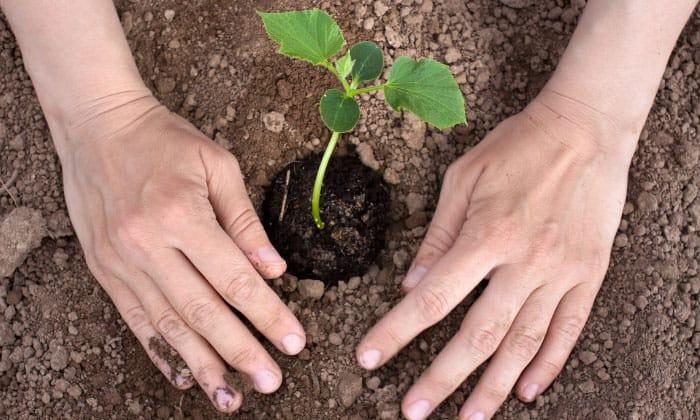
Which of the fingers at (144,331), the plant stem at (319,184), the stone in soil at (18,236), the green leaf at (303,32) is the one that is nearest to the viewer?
the green leaf at (303,32)

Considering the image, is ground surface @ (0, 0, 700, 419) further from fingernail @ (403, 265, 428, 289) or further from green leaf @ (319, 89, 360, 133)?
green leaf @ (319, 89, 360, 133)

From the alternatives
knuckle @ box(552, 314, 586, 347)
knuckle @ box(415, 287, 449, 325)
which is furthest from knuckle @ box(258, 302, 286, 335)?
knuckle @ box(552, 314, 586, 347)

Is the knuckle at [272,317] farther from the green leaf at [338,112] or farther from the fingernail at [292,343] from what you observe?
the green leaf at [338,112]

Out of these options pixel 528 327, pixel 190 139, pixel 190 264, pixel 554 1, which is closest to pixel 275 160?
pixel 190 139

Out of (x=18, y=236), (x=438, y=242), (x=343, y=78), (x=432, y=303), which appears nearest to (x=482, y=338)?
(x=432, y=303)

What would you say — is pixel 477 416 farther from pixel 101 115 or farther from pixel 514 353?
pixel 101 115

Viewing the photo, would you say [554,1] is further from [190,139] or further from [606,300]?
[190,139]

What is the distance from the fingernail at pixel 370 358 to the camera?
63.9 inches

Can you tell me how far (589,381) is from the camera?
1709 millimetres

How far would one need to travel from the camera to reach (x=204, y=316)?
159 centimetres

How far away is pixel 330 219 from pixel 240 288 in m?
0.34

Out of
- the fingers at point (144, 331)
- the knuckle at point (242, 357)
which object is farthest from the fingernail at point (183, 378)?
the knuckle at point (242, 357)

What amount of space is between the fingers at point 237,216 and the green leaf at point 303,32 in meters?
0.36

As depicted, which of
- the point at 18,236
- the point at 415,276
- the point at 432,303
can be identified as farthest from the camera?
the point at 18,236
